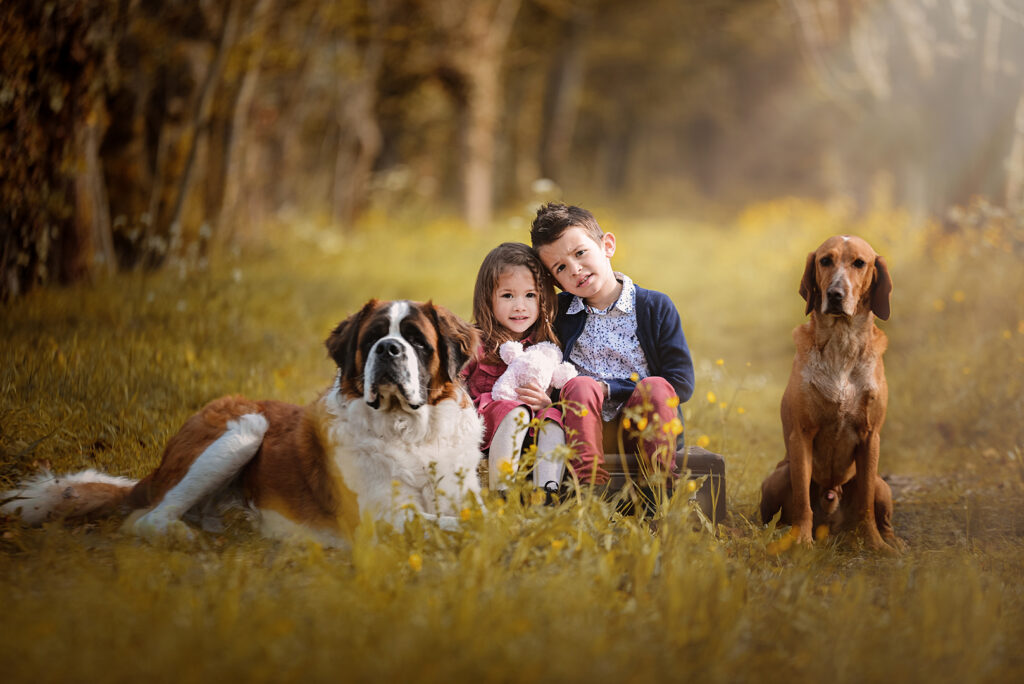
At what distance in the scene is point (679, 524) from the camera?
129 inches

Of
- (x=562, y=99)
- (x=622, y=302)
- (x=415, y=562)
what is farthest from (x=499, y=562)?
(x=562, y=99)

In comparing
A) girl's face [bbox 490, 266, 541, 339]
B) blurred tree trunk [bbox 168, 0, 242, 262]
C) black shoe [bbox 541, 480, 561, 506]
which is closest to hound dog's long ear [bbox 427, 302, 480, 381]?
girl's face [bbox 490, 266, 541, 339]

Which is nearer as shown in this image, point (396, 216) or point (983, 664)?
point (983, 664)

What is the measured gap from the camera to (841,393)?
4.11 m

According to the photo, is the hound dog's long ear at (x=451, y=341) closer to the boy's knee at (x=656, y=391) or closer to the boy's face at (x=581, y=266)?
the boy's face at (x=581, y=266)

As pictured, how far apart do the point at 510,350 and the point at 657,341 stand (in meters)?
0.72

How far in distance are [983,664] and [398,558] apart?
193cm

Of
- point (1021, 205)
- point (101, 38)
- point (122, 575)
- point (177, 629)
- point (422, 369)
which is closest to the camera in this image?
point (177, 629)

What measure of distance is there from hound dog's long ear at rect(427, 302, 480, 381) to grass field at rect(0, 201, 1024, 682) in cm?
65

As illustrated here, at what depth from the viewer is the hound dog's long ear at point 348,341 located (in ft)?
11.8

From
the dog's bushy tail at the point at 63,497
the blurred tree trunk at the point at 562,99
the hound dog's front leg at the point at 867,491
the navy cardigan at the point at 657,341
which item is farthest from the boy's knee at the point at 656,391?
the blurred tree trunk at the point at 562,99

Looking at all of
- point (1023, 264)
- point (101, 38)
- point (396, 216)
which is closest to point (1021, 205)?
point (1023, 264)

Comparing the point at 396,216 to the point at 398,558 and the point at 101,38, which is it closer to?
the point at 101,38

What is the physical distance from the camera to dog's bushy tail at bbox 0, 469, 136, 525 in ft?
12.2
